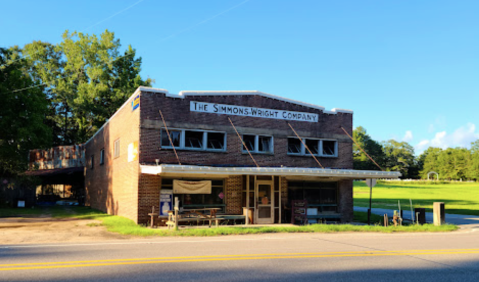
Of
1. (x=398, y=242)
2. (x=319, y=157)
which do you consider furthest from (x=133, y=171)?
(x=398, y=242)

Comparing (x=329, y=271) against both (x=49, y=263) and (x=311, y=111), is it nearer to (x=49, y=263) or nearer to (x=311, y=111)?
(x=49, y=263)

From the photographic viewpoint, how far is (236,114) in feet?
74.2

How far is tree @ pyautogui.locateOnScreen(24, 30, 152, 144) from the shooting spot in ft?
158

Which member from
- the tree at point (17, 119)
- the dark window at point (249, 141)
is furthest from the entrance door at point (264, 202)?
the tree at point (17, 119)

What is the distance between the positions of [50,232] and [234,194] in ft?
30.2

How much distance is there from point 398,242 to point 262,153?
10.4 metres

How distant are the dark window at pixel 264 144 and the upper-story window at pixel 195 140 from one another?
244 centimetres

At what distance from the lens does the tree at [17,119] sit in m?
32.0

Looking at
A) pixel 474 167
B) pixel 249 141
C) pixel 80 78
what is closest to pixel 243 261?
pixel 249 141

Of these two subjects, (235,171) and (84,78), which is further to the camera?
(84,78)

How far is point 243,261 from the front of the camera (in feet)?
31.7

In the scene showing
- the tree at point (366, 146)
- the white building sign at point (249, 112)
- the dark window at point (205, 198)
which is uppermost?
the tree at point (366, 146)

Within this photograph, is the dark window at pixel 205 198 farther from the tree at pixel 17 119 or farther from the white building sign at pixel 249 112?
the tree at pixel 17 119

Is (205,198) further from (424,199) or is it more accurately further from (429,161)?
(429,161)
